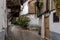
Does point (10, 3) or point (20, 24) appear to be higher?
point (10, 3)

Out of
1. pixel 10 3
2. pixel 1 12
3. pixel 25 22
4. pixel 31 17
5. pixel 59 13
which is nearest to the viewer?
pixel 59 13

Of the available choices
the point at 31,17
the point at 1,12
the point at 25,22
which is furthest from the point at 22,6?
the point at 1,12

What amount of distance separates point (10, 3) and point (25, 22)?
17.6ft

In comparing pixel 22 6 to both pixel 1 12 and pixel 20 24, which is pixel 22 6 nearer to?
pixel 20 24

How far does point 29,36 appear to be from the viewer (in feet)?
42.9

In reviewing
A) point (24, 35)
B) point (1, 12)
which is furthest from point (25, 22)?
point (1, 12)

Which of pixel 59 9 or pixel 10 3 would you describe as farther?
pixel 10 3

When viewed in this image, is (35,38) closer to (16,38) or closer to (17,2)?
(16,38)

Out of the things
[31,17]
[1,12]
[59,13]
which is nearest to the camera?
[59,13]

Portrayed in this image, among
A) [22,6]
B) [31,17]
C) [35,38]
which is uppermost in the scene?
[22,6]

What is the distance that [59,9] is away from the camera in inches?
238

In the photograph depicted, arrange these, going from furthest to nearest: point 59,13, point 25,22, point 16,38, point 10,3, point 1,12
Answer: point 10,3 < point 25,22 < point 16,38 < point 1,12 < point 59,13

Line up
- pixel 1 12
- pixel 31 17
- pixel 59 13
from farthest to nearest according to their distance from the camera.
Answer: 1. pixel 31 17
2. pixel 1 12
3. pixel 59 13

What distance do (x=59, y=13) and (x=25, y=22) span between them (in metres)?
12.3
